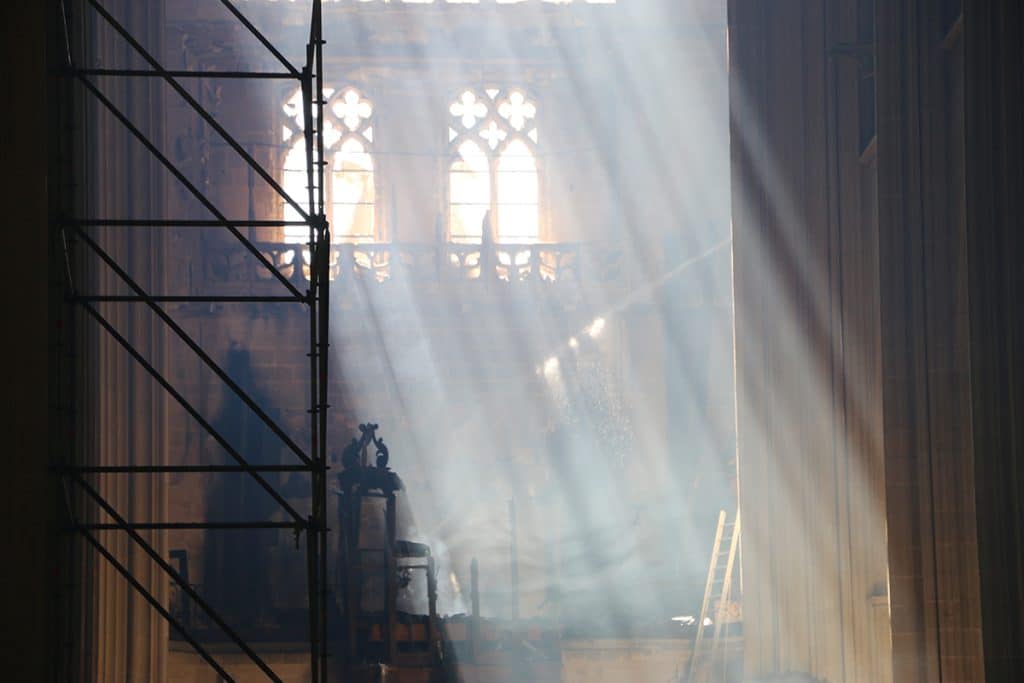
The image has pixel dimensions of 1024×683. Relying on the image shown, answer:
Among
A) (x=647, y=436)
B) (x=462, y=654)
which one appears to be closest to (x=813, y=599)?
(x=462, y=654)

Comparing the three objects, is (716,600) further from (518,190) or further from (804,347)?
(518,190)

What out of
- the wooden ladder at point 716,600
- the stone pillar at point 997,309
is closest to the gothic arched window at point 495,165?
the wooden ladder at point 716,600

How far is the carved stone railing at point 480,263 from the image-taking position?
66.0ft

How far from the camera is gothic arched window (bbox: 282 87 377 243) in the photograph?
20.8m

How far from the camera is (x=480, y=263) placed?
2034 centimetres

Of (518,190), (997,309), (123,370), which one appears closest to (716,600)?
(518,190)

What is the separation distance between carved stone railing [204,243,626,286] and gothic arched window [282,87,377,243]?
0.76 meters

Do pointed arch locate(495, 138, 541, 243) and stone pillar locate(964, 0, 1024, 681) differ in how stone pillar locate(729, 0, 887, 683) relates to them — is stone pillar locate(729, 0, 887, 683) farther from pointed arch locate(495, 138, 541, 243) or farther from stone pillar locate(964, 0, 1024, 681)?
pointed arch locate(495, 138, 541, 243)

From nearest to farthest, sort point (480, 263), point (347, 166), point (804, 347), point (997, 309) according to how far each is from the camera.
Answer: point (997, 309) → point (804, 347) → point (480, 263) → point (347, 166)

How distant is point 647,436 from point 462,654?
520 cm

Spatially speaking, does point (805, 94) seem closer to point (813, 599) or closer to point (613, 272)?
point (813, 599)

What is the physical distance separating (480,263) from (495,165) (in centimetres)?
174

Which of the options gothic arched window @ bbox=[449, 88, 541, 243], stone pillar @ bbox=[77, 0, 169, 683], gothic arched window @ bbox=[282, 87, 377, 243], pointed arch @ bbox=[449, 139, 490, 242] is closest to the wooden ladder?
gothic arched window @ bbox=[449, 88, 541, 243]

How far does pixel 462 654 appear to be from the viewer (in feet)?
53.0
